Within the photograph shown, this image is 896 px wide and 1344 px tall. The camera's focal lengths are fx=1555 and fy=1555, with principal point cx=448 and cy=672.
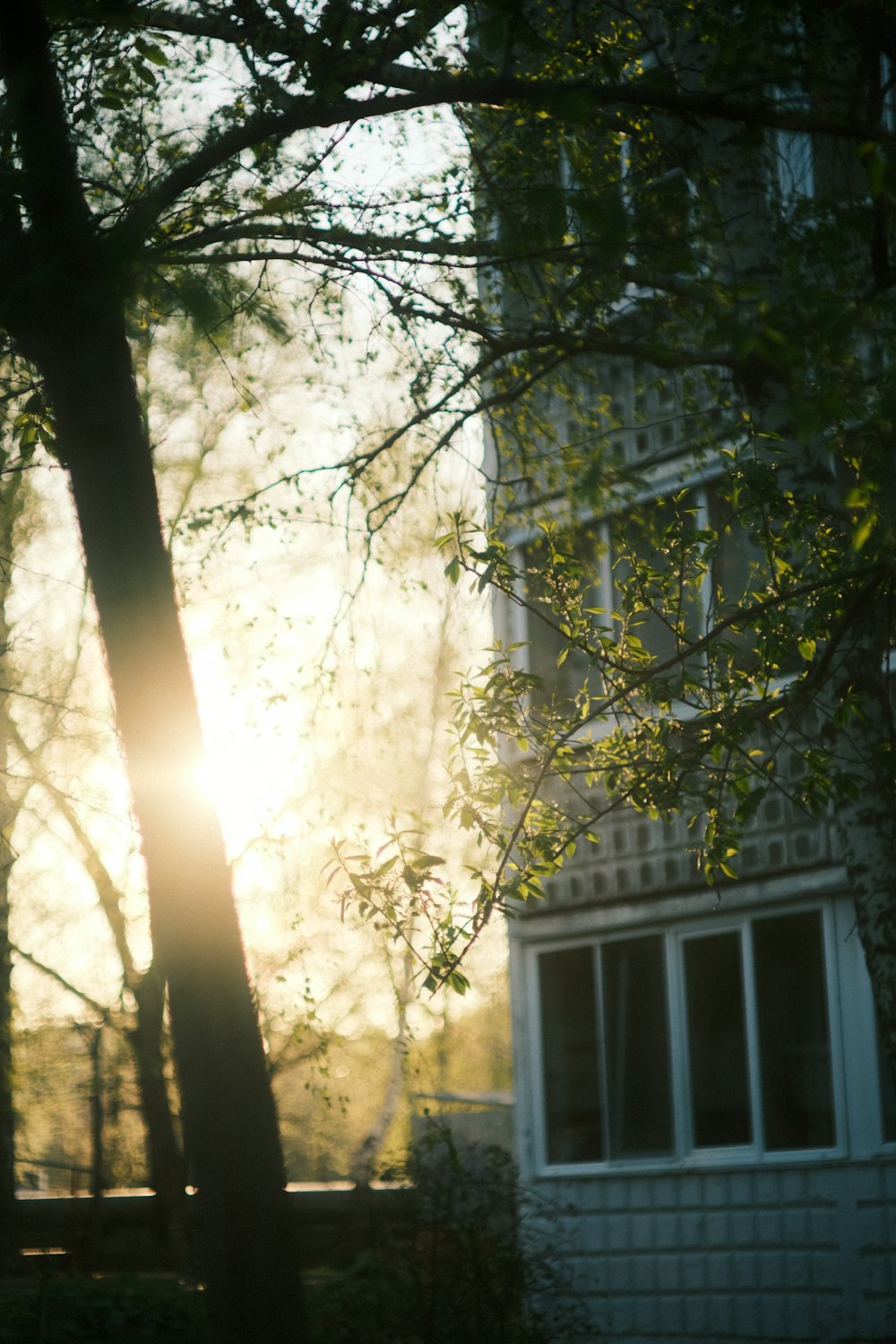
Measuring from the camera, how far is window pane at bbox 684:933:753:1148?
12.1 meters

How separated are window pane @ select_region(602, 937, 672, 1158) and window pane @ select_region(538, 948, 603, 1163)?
9.1 inches

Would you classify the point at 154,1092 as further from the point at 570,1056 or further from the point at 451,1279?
the point at 451,1279

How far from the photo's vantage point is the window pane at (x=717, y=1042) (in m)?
12.1

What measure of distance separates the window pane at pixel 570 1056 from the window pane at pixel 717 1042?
114 centimetres

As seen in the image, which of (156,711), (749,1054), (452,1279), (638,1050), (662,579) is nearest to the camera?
(156,711)

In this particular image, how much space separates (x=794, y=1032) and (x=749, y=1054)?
1.45 ft

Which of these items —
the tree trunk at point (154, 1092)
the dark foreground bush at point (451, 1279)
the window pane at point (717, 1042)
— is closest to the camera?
the dark foreground bush at point (451, 1279)

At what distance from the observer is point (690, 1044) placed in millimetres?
12508

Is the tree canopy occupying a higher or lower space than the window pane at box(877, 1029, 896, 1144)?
higher

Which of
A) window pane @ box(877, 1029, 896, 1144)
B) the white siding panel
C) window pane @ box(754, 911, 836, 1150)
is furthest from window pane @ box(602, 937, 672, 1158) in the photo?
window pane @ box(877, 1029, 896, 1144)

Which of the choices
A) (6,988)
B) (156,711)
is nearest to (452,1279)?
(156,711)

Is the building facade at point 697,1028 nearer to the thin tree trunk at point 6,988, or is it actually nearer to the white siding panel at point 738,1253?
the white siding panel at point 738,1253

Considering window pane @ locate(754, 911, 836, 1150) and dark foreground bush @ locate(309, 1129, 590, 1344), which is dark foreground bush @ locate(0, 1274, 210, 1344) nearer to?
dark foreground bush @ locate(309, 1129, 590, 1344)

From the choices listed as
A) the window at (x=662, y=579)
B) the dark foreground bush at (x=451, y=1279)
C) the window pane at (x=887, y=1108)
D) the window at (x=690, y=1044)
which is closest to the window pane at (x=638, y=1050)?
the window at (x=690, y=1044)
